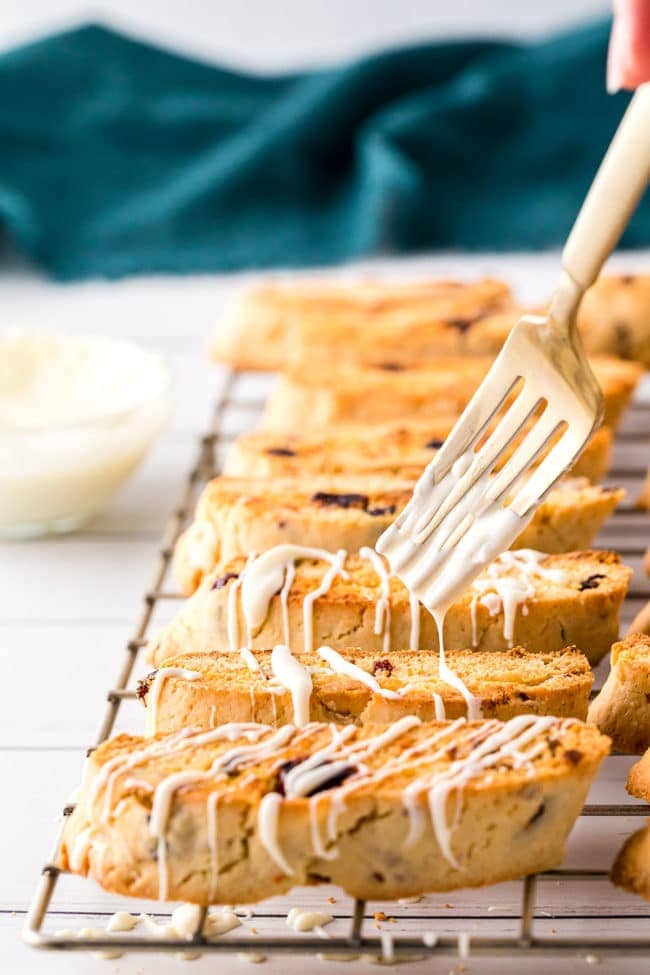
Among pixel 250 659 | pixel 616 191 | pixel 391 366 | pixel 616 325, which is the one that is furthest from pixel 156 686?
pixel 616 325

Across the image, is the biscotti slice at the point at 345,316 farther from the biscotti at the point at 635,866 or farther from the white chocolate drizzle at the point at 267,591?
the biscotti at the point at 635,866

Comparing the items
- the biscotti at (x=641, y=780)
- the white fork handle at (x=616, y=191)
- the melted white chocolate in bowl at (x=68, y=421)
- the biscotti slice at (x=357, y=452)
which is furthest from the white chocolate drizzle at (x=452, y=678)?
the melted white chocolate in bowl at (x=68, y=421)

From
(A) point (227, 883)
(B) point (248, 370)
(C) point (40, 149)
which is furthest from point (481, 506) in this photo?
(C) point (40, 149)

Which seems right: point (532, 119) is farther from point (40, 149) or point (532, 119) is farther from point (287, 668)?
point (287, 668)

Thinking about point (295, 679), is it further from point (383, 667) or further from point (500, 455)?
point (500, 455)

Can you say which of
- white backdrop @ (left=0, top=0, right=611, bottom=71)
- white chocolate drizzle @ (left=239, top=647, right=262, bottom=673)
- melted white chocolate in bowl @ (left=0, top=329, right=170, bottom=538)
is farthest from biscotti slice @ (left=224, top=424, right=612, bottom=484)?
white backdrop @ (left=0, top=0, right=611, bottom=71)

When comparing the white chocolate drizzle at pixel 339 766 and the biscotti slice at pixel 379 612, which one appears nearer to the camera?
the white chocolate drizzle at pixel 339 766
